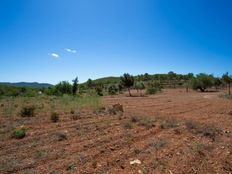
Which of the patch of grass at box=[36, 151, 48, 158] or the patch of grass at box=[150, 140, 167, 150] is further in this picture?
the patch of grass at box=[150, 140, 167, 150]

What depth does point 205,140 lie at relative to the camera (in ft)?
29.9

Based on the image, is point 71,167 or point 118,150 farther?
point 118,150

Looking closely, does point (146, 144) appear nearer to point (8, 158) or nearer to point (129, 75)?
point (8, 158)

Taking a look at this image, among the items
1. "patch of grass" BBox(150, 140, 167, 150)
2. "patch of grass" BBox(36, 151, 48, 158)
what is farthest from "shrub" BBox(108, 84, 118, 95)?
"patch of grass" BBox(36, 151, 48, 158)

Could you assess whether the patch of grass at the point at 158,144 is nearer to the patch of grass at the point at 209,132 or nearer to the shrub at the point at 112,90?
the patch of grass at the point at 209,132

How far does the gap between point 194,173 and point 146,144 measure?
2.57 metres

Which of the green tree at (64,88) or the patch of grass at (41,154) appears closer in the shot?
the patch of grass at (41,154)

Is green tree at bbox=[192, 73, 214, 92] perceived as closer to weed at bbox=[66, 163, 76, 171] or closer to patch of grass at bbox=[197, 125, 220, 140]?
patch of grass at bbox=[197, 125, 220, 140]

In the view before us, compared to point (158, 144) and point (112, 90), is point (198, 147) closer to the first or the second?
point (158, 144)

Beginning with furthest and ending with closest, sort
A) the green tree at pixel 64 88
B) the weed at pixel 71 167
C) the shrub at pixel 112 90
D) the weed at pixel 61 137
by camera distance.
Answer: the green tree at pixel 64 88
the shrub at pixel 112 90
the weed at pixel 61 137
the weed at pixel 71 167

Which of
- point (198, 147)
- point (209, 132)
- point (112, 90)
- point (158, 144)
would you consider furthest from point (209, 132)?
point (112, 90)

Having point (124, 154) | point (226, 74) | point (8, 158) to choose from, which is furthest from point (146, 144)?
point (226, 74)

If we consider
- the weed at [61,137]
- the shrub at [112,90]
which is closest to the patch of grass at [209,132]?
the weed at [61,137]

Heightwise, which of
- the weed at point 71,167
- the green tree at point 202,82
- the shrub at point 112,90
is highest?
the green tree at point 202,82
